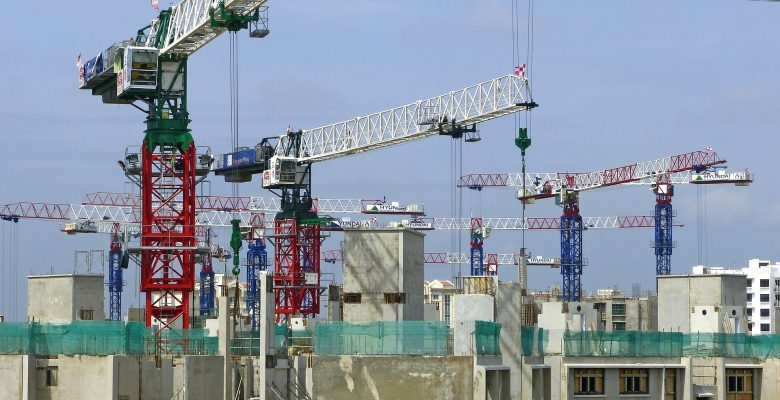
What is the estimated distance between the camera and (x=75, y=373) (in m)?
52.8

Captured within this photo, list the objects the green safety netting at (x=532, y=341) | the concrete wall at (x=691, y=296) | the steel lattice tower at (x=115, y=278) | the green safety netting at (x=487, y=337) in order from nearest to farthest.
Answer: the green safety netting at (x=487, y=337) → the green safety netting at (x=532, y=341) → the concrete wall at (x=691, y=296) → the steel lattice tower at (x=115, y=278)

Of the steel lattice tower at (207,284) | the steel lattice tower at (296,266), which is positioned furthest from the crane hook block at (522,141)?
the steel lattice tower at (207,284)

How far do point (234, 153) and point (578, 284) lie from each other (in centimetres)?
6696

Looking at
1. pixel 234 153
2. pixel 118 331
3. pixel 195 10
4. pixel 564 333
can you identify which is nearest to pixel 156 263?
pixel 195 10

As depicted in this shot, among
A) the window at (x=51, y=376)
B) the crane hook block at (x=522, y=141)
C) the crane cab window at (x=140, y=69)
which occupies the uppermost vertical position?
the crane cab window at (x=140, y=69)

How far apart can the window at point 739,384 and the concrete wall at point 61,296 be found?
3034 centimetres

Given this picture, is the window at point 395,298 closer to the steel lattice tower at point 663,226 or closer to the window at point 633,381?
the window at point 633,381

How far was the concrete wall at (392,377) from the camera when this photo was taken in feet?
148

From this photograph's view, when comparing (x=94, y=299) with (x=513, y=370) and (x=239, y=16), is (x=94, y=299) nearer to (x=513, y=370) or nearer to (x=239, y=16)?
(x=239, y=16)

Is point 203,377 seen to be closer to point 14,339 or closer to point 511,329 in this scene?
point 14,339

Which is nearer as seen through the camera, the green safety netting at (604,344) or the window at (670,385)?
the green safety netting at (604,344)

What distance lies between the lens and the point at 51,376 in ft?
174

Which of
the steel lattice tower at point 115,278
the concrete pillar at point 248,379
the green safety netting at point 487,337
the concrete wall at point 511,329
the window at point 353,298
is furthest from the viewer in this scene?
the steel lattice tower at point 115,278

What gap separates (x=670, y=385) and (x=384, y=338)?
1465cm
